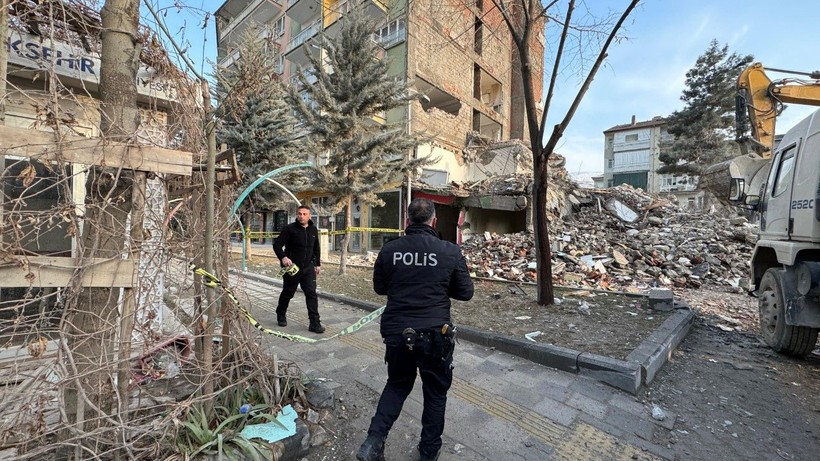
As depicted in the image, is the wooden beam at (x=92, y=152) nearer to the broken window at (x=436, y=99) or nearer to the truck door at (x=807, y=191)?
the truck door at (x=807, y=191)

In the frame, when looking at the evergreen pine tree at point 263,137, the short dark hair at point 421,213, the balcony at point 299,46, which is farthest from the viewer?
the balcony at point 299,46

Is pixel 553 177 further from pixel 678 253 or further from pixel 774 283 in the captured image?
pixel 774 283

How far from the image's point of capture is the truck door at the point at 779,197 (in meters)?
4.64

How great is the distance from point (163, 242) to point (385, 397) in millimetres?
1832

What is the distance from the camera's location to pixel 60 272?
181 centimetres

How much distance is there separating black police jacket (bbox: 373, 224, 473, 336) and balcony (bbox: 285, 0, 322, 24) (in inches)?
907

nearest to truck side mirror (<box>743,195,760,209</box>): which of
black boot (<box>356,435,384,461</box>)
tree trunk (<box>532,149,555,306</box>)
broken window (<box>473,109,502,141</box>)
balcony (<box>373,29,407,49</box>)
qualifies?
tree trunk (<box>532,149,555,306</box>)

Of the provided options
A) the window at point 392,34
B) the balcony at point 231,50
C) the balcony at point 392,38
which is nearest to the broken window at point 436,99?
the balcony at point 392,38

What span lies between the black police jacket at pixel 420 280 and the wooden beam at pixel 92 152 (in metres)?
1.47

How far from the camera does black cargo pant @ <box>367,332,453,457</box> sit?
94.6 inches

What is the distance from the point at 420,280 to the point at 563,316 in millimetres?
4276

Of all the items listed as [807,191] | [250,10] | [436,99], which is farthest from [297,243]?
[250,10]

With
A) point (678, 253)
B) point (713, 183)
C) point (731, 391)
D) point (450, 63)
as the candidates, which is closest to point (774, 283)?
point (731, 391)

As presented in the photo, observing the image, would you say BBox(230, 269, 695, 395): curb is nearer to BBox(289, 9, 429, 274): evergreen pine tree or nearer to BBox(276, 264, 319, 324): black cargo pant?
BBox(276, 264, 319, 324): black cargo pant
